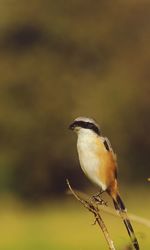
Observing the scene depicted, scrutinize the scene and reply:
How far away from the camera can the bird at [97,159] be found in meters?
2.29

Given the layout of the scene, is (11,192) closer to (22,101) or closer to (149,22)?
(22,101)

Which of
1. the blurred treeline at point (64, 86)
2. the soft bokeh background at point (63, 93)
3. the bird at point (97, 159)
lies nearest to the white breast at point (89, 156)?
the bird at point (97, 159)

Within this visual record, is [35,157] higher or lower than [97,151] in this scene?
lower

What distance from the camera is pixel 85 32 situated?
13.9m

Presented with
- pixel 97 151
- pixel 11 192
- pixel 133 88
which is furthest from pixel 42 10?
pixel 97 151

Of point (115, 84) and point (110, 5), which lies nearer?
point (115, 84)

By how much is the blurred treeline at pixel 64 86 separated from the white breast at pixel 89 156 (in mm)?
9596

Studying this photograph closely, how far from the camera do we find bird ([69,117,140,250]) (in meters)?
2.29

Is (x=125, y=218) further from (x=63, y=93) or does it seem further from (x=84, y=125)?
(x=63, y=93)

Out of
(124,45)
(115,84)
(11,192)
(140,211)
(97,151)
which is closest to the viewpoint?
(97,151)

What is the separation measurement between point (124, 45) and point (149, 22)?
0.70m

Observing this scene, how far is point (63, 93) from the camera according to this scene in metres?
13.4

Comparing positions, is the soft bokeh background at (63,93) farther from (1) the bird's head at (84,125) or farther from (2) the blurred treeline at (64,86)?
(1) the bird's head at (84,125)

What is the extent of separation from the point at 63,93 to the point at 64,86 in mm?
87
